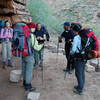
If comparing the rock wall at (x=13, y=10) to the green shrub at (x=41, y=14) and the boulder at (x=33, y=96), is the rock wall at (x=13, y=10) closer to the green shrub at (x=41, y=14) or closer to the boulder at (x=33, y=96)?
the boulder at (x=33, y=96)

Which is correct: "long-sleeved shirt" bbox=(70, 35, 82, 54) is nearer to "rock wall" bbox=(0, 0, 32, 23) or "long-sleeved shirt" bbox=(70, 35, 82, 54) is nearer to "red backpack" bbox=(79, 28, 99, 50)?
"red backpack" bbox=(79, 28, 99, 50)

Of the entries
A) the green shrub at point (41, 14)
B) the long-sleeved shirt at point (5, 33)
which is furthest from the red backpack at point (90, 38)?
the green shrub at point (41, 14)

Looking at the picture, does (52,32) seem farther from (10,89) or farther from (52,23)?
(10,89)

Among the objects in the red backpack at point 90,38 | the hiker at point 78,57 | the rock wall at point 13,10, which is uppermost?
the rock wall at point 13,10

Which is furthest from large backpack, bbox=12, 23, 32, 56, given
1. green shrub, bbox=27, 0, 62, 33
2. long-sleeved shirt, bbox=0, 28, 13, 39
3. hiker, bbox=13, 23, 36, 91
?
green shrub, bbox=27, 0, 62, 33

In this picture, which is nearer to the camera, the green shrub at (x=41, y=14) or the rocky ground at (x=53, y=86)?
the rocky ground at (x=53, y=86)

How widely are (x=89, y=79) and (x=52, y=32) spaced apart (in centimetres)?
1141

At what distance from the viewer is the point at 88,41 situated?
5.40 m

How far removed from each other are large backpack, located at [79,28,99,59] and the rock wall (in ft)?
12.4

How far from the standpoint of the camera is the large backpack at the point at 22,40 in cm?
544

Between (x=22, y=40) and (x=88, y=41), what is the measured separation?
5.28ft

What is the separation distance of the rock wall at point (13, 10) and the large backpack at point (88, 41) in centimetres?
378

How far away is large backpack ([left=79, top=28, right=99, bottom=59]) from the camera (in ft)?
17.6

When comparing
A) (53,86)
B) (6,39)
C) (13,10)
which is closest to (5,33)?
(6,39)
